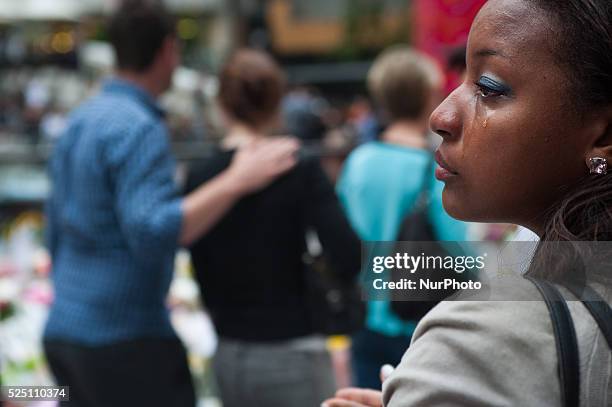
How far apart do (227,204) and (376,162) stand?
0.74 meters

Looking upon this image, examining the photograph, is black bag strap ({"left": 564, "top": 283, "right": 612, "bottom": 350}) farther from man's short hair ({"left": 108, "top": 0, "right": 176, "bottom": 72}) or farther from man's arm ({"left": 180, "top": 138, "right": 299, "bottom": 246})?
man's short hair ({"left": 108, "top": 0, "right": 176, "bottom": 72})

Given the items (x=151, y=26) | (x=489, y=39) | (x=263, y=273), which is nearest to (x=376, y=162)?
(x=263, y=273)

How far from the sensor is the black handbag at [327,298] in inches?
93.7

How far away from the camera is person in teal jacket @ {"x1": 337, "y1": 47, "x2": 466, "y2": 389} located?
251 cm

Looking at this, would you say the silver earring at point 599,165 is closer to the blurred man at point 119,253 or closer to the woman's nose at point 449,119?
the woman's nose at point 449,119

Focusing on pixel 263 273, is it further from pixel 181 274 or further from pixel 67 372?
pixel 181 274

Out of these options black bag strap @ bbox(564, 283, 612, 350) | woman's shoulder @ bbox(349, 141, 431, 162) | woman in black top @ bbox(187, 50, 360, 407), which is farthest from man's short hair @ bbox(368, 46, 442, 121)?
black bag strap @ bbox(564, 283, 612, 350)

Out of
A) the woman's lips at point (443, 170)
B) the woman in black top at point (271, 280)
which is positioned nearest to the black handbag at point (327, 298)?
the woman in black top at point (271, 280)

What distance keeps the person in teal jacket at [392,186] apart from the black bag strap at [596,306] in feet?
5.07

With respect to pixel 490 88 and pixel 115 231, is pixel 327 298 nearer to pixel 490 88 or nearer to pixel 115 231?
pixel 115 231

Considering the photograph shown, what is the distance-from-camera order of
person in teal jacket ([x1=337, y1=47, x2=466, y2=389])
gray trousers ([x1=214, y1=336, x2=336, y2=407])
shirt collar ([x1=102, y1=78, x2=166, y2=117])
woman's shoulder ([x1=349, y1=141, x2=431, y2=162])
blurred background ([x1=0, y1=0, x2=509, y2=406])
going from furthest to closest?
blurred background ([x1=0, y1=0, x2=509, y2=406]) < woman's shoulder ([x1=349, y1=141, x2=431, y2=162]) < person in teal jacket ([x1=337, y1=47, x2=466, y2=389]) < gray trousers ([x1=214, y1=336, x2=336, y2=407]) < shirt collar ([x1=102, y1=78, x2=166, y2=117])

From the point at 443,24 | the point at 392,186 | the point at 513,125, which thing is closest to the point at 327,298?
the point at 392,186

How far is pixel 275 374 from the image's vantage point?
2.32 m

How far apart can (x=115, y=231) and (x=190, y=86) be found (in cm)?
810
